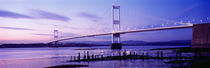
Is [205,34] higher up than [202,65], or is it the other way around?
[205,34]

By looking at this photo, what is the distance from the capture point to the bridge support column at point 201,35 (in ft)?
85.3

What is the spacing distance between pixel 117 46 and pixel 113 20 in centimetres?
659

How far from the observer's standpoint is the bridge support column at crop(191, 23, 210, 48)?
2600 centimetres

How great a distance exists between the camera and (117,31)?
50562 millimetres

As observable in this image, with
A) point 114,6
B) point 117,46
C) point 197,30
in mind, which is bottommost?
point 117,46

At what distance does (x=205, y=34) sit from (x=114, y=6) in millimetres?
34774

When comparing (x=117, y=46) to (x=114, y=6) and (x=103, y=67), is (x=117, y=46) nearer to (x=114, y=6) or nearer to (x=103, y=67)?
(x=114, y=6)

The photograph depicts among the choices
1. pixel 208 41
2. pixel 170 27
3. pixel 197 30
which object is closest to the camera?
pixel 208 41

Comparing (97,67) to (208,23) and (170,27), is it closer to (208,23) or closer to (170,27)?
(208,23)

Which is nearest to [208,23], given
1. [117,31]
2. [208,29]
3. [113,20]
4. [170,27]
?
[208,29]

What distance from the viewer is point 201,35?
27.1 meters

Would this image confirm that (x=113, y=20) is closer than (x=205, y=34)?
No

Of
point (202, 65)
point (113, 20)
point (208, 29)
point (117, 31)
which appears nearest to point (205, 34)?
point (208, 29)

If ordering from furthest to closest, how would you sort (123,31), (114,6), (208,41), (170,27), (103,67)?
(114,6) → (123,31) → (170,27) → (208,41) → (103,67)
